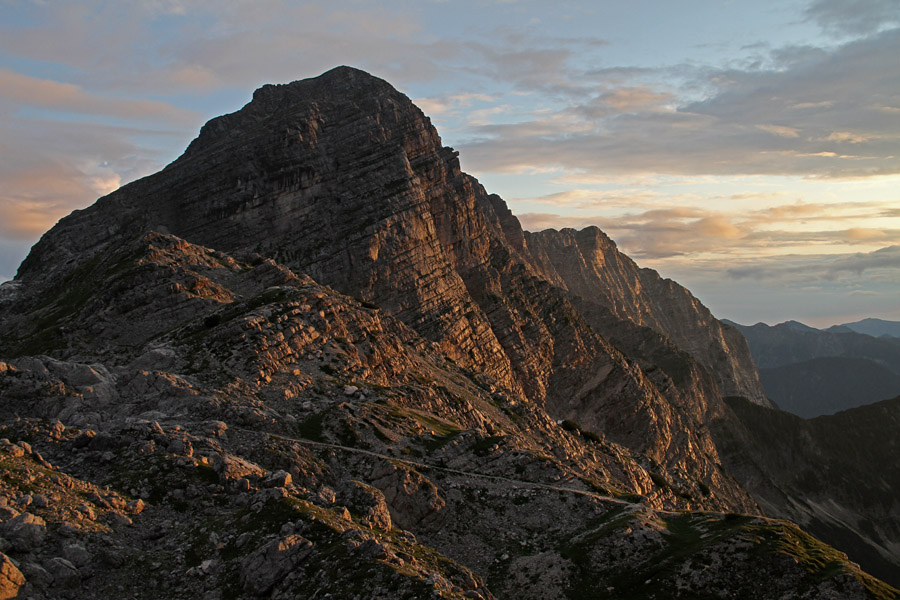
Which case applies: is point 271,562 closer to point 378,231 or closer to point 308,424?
point 308,424

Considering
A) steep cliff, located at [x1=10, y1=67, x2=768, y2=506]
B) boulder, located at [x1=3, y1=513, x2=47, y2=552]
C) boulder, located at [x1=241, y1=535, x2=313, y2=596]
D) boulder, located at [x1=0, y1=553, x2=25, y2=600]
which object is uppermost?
steep cliff, located at [x1=10, y1=67, x2=768, y2=506]

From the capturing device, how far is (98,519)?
1013 inches

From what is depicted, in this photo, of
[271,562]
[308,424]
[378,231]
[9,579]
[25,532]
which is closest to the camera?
[9,579]

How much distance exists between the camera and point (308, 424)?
45.6 meters

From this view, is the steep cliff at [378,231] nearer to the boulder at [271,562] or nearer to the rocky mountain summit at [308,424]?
the rocky mountain summit at [308,424]

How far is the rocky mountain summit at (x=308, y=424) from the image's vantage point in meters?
25.1

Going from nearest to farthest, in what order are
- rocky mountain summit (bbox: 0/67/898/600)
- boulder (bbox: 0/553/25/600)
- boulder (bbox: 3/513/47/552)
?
boulder (bbox: 0/553/25/600) → boulder (bbox: 3/513/47/552) → rocky mountain summit (bbox: 0/67/898/600)

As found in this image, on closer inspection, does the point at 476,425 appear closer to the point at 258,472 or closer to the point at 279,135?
the point at 258,472

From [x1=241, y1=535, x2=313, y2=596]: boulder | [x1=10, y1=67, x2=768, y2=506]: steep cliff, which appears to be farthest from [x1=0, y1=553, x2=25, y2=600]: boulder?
[x1=10, y1=67, x2=768, y2=506]: steep cliff

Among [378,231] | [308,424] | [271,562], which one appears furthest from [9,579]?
[378,231]

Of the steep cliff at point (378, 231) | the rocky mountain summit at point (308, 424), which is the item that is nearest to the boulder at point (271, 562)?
the rocky mountain summit at point (308, 424)

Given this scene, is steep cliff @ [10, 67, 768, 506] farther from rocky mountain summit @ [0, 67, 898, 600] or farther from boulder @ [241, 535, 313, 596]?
boulder @ [241, 535, 313, 596]

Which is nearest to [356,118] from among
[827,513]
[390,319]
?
[390,319]

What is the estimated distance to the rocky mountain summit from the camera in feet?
82.4
